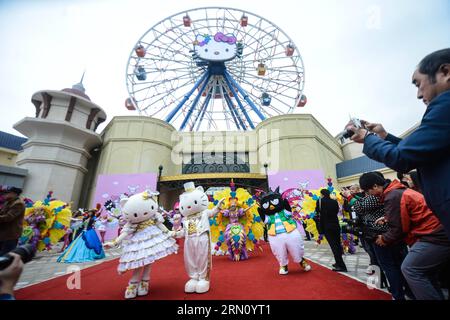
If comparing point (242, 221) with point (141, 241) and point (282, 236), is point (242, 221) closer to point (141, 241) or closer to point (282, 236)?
point (282, 236)

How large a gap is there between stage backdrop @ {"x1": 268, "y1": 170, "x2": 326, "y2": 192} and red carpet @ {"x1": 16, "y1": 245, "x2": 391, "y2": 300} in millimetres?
8875

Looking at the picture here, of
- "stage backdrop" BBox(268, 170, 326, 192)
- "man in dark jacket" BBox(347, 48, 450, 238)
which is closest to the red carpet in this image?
"man in dark jacket" BBox(347, 48, 450, 238)

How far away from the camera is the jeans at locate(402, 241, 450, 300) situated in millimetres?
1559

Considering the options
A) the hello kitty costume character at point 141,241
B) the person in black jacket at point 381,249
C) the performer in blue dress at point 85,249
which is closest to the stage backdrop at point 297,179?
the performer in blue dress at point 85,249

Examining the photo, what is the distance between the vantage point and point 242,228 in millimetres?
4969

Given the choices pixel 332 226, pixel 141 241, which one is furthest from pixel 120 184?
pixel 332 226

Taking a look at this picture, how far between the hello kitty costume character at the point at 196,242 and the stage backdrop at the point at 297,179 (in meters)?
9.93

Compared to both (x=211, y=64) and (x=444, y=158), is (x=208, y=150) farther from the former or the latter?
(x=444, y=158)

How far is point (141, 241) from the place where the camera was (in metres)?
2.67

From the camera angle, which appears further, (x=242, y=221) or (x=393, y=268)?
(x=242, y=221)

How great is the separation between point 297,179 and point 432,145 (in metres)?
12.1

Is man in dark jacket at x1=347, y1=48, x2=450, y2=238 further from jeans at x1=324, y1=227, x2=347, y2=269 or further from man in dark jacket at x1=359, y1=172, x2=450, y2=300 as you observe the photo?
jeans at x1=324, y1=227, x2=347, y2=269

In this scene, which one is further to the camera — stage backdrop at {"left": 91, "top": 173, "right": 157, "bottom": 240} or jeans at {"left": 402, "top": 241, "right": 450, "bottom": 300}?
stage backdrop at {"left": 91, "top": 173, "right": 157, "bottom": 240}

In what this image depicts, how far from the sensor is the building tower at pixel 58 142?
11.3 m
